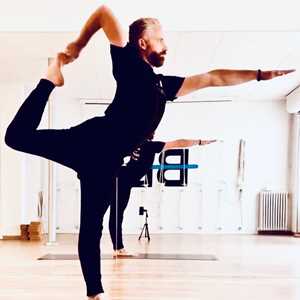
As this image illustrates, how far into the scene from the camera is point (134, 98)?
9.48 ft

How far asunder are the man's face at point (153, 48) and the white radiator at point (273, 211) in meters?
4.16

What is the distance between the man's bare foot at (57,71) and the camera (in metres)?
2.80

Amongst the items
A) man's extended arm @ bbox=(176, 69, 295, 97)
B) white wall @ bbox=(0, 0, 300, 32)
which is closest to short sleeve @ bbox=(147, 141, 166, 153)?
man's extended arm @ bbox=(176, 69, 295, 97)

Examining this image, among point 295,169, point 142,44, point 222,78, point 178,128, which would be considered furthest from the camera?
point 295,169

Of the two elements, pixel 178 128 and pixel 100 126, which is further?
pixel 178 128

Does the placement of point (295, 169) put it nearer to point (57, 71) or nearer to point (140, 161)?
point (140, 161)

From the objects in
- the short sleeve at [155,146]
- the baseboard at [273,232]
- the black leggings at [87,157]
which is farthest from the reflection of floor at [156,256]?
the black leggings at [87,157]

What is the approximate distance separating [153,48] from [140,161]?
100cm

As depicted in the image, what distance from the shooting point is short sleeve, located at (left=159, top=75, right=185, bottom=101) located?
309 centimetres

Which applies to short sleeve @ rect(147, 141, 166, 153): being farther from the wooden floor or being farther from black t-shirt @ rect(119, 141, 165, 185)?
the wooden floor

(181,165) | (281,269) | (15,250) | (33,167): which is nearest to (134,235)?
(181,165)

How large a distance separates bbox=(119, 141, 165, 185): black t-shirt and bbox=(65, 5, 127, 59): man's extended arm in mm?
867

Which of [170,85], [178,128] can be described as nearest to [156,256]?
[178,128]

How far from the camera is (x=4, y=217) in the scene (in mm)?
6789
